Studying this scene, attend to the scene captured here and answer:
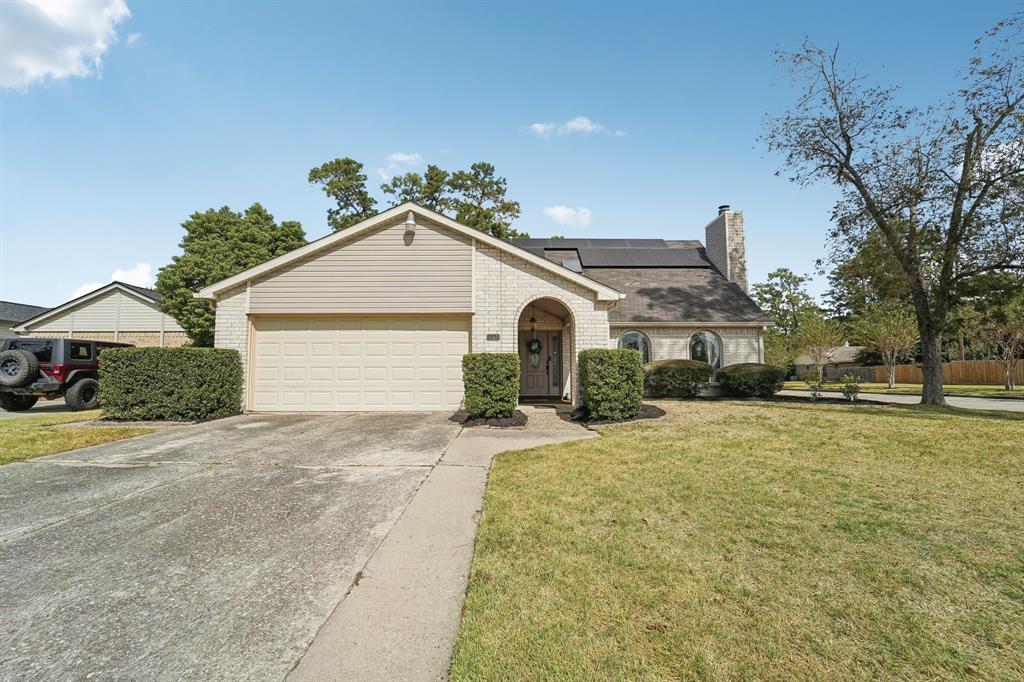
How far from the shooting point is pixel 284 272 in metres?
10.8

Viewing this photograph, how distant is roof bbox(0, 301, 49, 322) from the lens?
2321 centimetres

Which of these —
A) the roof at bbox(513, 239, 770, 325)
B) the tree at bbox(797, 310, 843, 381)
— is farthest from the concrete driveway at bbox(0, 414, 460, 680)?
the tree at bbox(797, 310, 843, 381)

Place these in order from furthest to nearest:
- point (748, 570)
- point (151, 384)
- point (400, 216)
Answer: point (400, 216)
point (151, 384)
point (748, 570)

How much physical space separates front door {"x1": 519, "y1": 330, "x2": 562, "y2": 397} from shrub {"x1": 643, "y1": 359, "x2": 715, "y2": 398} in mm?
3061

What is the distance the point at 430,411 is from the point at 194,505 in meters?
6.85

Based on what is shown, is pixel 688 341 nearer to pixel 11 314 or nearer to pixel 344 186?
pixel 344 186

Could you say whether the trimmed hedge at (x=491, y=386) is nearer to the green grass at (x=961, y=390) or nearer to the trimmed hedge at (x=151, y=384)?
the trimmed hedge at (x=151, y=384)

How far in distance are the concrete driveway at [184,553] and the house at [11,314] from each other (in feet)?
89.3

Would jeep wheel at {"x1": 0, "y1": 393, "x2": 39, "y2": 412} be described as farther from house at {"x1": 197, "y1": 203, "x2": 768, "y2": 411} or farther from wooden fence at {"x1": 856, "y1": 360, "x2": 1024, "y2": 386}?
wooden fence at {"x1": 856, "y1": 360, "x2": 1024, "y2": 386}

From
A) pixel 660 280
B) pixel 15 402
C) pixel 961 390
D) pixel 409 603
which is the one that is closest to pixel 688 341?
pixel 660 280

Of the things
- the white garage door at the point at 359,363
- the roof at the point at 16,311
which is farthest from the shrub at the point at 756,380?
the roof at the point at 16,311

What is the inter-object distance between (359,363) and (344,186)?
64.1 feet

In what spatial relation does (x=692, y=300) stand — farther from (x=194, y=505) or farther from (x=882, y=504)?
(x=194, y=505)

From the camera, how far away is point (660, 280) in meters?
18.0
